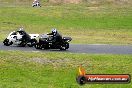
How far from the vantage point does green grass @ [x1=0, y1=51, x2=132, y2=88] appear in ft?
56.2

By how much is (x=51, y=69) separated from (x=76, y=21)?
36.0 metres

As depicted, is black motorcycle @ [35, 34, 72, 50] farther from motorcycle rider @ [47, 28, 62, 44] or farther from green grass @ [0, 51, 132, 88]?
green grass @ [0, 51, 132, 88]

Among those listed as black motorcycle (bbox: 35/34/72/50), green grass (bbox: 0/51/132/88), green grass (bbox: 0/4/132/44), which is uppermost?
green grass (bbox: 0/51/132/88)

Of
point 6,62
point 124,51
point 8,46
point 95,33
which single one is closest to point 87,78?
point 6,62

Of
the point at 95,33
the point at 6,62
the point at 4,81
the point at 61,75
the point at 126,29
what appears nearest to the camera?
the point at 4,81

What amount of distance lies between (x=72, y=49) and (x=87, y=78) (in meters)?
18.3

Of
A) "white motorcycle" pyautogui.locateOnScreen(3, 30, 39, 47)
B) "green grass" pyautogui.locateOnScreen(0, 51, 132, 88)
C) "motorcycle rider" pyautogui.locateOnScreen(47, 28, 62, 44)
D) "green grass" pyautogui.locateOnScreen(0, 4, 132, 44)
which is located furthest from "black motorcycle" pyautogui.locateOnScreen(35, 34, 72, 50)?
"green grass" pyautogui.locateOnScreen(0, 4, 132, 44)

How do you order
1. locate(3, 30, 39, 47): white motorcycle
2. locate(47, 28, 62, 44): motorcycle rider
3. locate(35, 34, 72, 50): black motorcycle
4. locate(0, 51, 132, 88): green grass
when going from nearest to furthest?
locate(0, 51, 132, 88): green grass < locate(35, 34, 72, 50): black motorcycle < locate(47, 28, 62, 44): motorcycle rider < locate(3, 30, 39, 47): white motorcycle

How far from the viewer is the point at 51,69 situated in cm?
1958

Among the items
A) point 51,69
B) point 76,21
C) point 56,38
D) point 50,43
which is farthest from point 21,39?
point 76,21

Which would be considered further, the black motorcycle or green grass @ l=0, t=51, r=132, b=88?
the black motorcycle

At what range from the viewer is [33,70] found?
19.2 meters

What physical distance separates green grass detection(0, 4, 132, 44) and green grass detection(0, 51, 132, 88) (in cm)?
1719

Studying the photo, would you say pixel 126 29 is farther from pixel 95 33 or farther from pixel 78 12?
pixel 78 12
